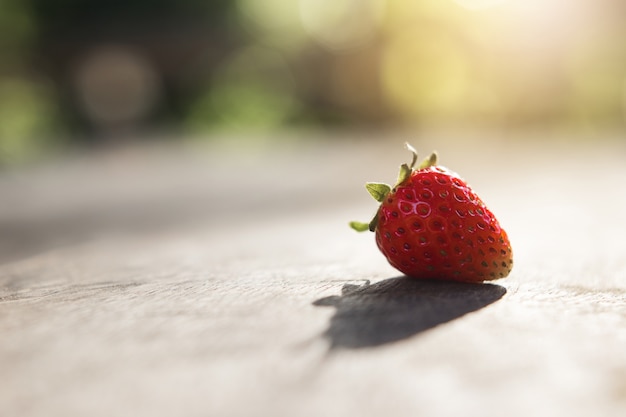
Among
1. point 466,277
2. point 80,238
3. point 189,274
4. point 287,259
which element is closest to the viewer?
point 466,277

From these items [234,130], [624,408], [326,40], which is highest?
[326,40]

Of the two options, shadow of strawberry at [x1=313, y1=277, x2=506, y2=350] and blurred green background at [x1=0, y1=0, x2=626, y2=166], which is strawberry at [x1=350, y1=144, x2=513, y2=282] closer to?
shadow of strawberry at [x1=313, y1=277, x2=506, y2=350]

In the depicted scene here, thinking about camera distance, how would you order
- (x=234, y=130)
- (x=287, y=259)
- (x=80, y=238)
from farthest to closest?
(x=234, y=130), (x=80, y=238), (x=287, y=259)

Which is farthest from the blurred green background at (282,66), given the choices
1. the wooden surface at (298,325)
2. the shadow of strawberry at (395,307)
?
the shadow of strawberry at (395,307)

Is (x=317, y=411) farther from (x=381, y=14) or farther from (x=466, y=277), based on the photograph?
(x=381, y=14)

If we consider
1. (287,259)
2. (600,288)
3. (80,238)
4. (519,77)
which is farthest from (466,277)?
(519,77)

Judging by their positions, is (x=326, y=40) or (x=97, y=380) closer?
(x=97, y=380)

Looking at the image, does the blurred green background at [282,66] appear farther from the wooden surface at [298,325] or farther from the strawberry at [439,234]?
the strawberry at [439,234]
